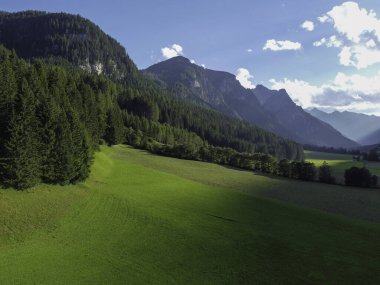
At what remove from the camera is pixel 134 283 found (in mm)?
33781

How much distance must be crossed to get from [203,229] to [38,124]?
116 feet

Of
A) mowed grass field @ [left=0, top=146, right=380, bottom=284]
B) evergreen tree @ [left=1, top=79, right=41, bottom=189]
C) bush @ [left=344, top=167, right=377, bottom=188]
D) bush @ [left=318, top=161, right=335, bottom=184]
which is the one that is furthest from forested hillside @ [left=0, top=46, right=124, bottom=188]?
bush @ [left=344, top=167, right=377, bottom=188]

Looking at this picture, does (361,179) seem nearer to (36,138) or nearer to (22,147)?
(36,138)

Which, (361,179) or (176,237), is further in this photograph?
(361,179)

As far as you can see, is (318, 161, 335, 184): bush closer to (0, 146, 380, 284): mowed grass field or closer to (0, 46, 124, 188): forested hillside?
(0, 146, 380, 284): mowed grass field

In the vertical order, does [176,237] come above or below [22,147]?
below

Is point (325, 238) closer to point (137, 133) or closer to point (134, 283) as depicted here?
point (134, 283)

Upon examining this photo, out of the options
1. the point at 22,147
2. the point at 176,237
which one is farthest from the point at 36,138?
the point at 176,237

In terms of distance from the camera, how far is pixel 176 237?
153ft

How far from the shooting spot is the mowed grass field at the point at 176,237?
36188mm

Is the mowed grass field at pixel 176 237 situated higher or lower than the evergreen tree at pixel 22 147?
lower

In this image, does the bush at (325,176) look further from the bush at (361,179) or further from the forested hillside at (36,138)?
the forested hillside at (36,138)

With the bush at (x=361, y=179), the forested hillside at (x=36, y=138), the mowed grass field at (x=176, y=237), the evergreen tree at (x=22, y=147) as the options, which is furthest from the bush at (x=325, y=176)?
the evergreen tree at (x=22, y=147)

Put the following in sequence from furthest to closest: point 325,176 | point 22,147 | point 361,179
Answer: point 325,176 → point 361,179 → point 22,147
